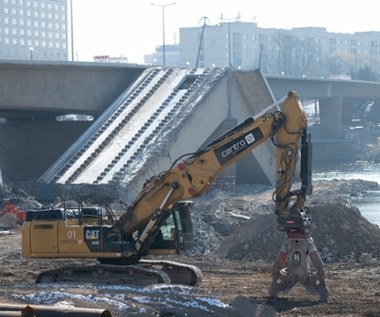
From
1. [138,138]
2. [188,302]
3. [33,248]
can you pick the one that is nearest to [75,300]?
[188,302]

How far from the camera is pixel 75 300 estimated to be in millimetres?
18312

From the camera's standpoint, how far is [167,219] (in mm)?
21938

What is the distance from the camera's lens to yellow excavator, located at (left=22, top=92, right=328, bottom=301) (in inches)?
845

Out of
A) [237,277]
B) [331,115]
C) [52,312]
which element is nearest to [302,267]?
[237,277]

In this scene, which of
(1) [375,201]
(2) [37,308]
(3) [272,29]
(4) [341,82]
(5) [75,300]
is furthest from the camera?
(3) [272,29]

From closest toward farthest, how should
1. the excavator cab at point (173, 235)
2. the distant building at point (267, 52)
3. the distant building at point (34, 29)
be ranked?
the excavator cab at point (173, 235) → the distant building at point (34, 29) → the distant building at point (267, 52)

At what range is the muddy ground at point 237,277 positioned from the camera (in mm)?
18531

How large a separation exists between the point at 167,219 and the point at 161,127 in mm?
31678

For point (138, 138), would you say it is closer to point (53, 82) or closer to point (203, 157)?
point (53, 82)

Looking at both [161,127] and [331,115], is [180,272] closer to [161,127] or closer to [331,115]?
[161,127]

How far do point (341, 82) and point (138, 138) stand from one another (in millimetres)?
46282

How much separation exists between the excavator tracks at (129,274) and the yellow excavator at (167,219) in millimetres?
19

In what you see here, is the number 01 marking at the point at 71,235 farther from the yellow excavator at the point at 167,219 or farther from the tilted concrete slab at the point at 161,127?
the tilted concrete slab at the point at 161,127

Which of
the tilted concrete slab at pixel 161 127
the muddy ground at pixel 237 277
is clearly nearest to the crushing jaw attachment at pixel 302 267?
the muddy ground at pixel 237 277
